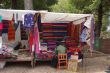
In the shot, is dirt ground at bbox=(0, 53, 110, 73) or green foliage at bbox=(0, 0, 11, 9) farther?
green foliage at bbox=(0, 0, 11, 9)

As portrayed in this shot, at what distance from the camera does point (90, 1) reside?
22188mm

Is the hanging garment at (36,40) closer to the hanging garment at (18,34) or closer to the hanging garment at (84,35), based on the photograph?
the hanging garment at (84,35)

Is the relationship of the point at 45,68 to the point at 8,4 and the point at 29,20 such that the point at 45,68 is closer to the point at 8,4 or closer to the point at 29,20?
the point at 29,20

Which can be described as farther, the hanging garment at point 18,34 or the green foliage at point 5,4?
the green foliage at point 5,4

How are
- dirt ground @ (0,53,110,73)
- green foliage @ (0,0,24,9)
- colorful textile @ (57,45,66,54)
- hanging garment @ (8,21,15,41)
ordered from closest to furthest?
dirt ground @ (0,53,110,73)
colorful textile @ (57,45,66,54)
hanging garment @ (8,21,15,41)
green foliage @ (0,0,24,9)

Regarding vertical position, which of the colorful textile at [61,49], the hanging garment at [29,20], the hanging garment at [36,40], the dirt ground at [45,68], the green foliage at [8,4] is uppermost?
the green foliage at [8,4]

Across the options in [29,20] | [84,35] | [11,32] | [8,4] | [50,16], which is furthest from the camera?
[8,4]

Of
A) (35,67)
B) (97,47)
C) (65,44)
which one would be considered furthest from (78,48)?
(97,47)

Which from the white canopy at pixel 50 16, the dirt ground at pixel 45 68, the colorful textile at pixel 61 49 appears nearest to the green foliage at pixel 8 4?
the dirt ground at pixel 45 68

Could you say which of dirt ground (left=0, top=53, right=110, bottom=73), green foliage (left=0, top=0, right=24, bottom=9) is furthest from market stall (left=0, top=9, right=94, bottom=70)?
green foliage (left=0, top=0, right=24, bottom=9)

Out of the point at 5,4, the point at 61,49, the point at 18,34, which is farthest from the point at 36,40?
the point at 5,4

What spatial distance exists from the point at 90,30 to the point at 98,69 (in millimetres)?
1804

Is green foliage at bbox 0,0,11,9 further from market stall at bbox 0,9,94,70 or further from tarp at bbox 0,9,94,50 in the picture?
tarp at bbox 0,9,94,50

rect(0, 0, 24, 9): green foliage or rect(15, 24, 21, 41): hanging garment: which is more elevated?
rect(0, 0, 24, 9): green foliage
